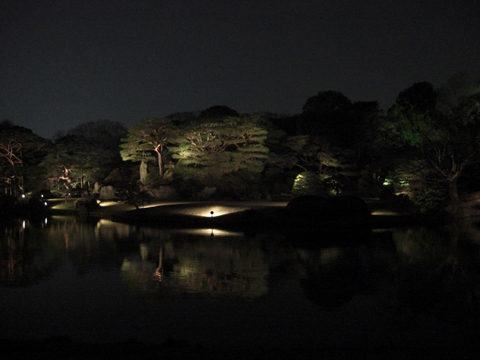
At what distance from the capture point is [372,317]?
7.29 metres

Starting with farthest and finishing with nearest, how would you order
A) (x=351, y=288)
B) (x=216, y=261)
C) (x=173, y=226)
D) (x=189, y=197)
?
(x=189, y=197), (x=173, y=226), (x=216, y=261), (x=351, y=288)

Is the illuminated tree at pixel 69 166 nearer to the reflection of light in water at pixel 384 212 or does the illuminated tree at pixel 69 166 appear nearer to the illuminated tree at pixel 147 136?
the illuminated tree at pixel 147 136

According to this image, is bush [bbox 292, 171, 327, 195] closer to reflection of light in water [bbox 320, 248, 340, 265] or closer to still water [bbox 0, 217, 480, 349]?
still water [bbox 0, 217, 480, 349]

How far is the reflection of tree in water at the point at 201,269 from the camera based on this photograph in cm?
935

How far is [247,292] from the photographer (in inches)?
355

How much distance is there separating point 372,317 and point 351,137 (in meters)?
33.1

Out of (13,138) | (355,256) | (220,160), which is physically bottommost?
(355,256)

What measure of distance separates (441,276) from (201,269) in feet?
19.5

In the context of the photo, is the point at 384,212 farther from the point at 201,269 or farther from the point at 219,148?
the point at 201,269

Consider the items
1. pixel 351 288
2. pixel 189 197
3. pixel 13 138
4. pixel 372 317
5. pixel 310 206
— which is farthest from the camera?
pixel 13 138

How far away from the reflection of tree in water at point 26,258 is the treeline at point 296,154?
1160 cm

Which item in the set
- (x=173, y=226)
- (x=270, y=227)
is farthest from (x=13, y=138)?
(x=270, y=227)

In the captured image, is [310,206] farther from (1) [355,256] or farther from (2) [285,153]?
(2) [285,153]

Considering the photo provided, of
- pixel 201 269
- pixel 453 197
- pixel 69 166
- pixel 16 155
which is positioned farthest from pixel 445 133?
pixel 16 155
